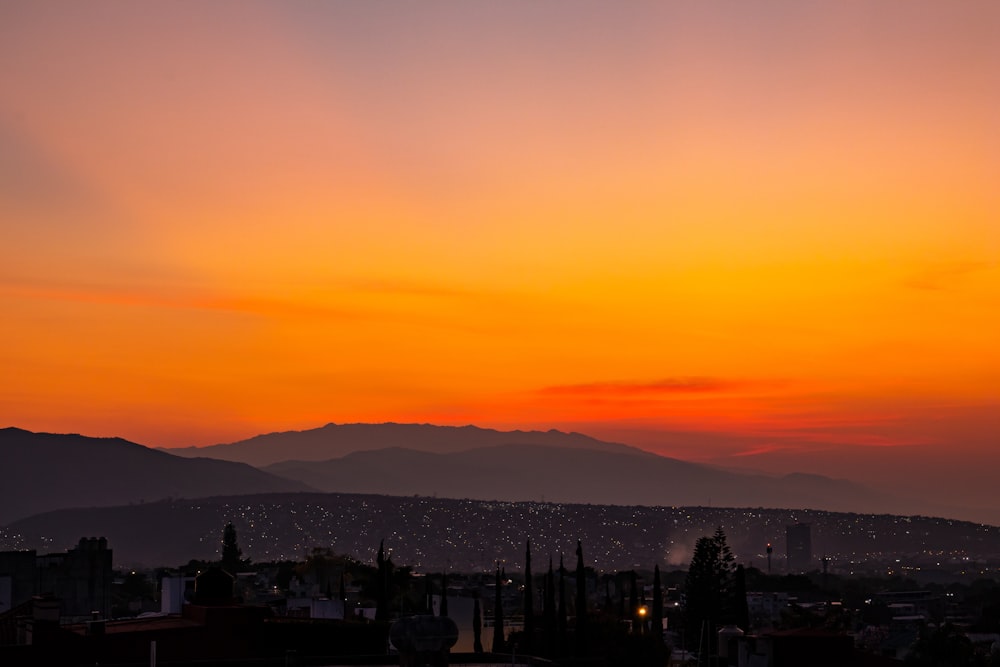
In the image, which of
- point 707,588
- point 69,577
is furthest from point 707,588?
point 69,577


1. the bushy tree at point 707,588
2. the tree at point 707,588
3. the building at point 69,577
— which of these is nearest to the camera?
the building at point 69,577

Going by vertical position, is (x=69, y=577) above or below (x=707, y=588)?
above

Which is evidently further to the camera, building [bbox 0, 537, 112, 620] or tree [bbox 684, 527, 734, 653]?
tree [bbox 684, 527, 734, 653]

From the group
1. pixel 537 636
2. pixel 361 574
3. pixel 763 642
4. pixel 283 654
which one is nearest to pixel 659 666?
pixel 537 636

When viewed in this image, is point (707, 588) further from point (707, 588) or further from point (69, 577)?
point (69, 577)

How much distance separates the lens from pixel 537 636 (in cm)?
12019

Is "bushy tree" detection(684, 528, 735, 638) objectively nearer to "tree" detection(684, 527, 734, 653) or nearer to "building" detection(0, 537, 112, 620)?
"tree" detection(684, 527, 734, 653)

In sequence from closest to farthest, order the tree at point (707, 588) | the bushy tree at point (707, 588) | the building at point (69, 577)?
the building at point (69, 577) → the bushy tree at point (707, 588) → the tree at point (707, 588)

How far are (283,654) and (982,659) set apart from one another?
63.4m

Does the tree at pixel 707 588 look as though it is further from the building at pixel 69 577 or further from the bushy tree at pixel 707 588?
the building at pixel 69 577

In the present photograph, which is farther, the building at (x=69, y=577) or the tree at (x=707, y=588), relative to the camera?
the tree at (x=707, y=588)

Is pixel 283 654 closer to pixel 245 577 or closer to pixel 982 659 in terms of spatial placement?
pixel 982 659

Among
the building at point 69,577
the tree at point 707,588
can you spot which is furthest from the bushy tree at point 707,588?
the building at point 69,577

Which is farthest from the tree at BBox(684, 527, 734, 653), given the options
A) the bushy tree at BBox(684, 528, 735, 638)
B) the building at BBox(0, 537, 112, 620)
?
the building at BBox(0, 537, 112, 620)
